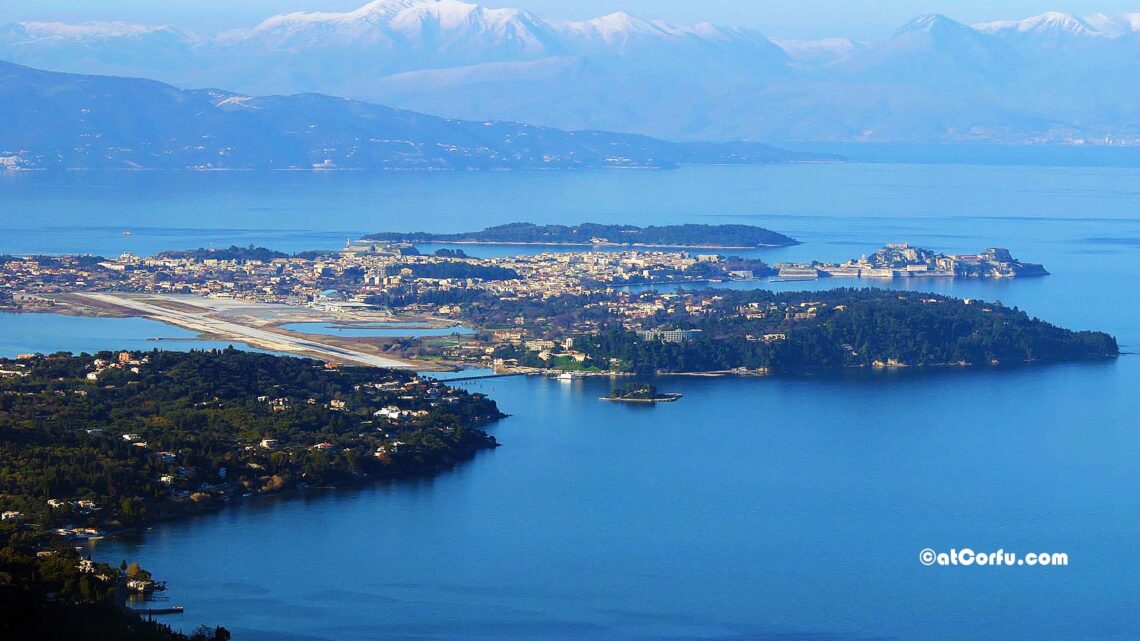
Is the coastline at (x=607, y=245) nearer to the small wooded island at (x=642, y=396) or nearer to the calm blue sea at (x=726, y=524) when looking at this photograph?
the calm blue sea at (x=726, y=524)

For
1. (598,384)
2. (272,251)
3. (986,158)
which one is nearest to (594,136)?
(986,158)

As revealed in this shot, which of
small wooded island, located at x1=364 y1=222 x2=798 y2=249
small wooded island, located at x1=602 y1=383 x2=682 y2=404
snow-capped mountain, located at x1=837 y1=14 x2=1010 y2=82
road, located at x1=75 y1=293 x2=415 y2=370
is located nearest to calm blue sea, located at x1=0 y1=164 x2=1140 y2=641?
small wooded island, located at x1=602 y1=383 x2=682 y2=404

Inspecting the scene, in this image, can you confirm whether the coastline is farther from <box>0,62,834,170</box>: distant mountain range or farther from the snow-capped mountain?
the snow-capped mountain

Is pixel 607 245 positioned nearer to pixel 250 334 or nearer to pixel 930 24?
pixel 250 334

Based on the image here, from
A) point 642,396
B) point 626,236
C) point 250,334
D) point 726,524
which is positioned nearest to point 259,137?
point 626,236

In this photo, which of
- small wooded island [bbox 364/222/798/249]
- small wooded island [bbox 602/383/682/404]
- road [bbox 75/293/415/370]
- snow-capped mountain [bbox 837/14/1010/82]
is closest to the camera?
small wooded island [bbox 602/383/682/404]

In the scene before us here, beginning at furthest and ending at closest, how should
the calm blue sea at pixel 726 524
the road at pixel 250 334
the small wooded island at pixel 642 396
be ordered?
1. the road at pixel 250 334
2. the small wooded island at pixel 642 396
3. the calm blue sea at pixel 726 524

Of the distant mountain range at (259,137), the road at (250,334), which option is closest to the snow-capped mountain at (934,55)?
the distant mountain range at (259,137)

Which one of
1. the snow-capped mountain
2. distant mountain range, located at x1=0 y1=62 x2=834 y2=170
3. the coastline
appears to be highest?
the snow-capped mountain
